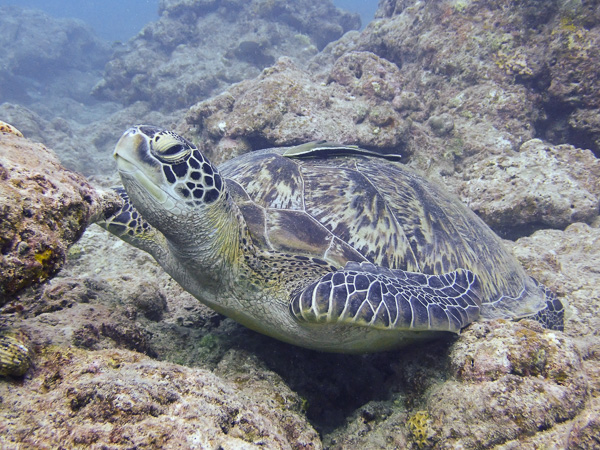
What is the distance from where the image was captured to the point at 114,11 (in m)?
51.7

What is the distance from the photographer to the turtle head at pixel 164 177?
1.59 meters

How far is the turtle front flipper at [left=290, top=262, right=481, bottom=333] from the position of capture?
160 cm

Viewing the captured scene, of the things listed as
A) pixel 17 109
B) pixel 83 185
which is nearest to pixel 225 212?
pixel 83 185

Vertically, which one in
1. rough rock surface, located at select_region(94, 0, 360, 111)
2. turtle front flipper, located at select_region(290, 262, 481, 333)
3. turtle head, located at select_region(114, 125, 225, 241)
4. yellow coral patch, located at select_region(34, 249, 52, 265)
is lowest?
yellow coral patch, located at select_region(34, 249, 52, 265)

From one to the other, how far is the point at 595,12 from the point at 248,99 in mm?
5043

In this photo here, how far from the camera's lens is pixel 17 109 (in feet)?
30.7

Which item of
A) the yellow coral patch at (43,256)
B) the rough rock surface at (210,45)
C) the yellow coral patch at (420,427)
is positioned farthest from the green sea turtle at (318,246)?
the rough rock surface at (210,45)

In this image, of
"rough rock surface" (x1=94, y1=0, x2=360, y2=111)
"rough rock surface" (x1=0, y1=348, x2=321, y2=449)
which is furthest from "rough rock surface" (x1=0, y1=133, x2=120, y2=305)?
"rough rock surface" (x1=94, y1=0, x2=360, y2=111)

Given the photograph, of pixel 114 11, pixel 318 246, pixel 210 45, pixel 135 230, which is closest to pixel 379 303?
pixel 318 246

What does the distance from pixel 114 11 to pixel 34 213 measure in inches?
2726

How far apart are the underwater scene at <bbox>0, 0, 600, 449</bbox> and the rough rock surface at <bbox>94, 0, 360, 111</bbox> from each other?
8380 mm

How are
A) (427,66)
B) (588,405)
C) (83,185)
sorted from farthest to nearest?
(427,66) < (588,405) < (83,185)

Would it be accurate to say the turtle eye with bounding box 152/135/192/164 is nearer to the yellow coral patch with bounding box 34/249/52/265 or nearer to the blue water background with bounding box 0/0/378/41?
the yellow coral patch with bounding box 34/249/52/265

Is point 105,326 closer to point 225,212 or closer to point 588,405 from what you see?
point 225,212
